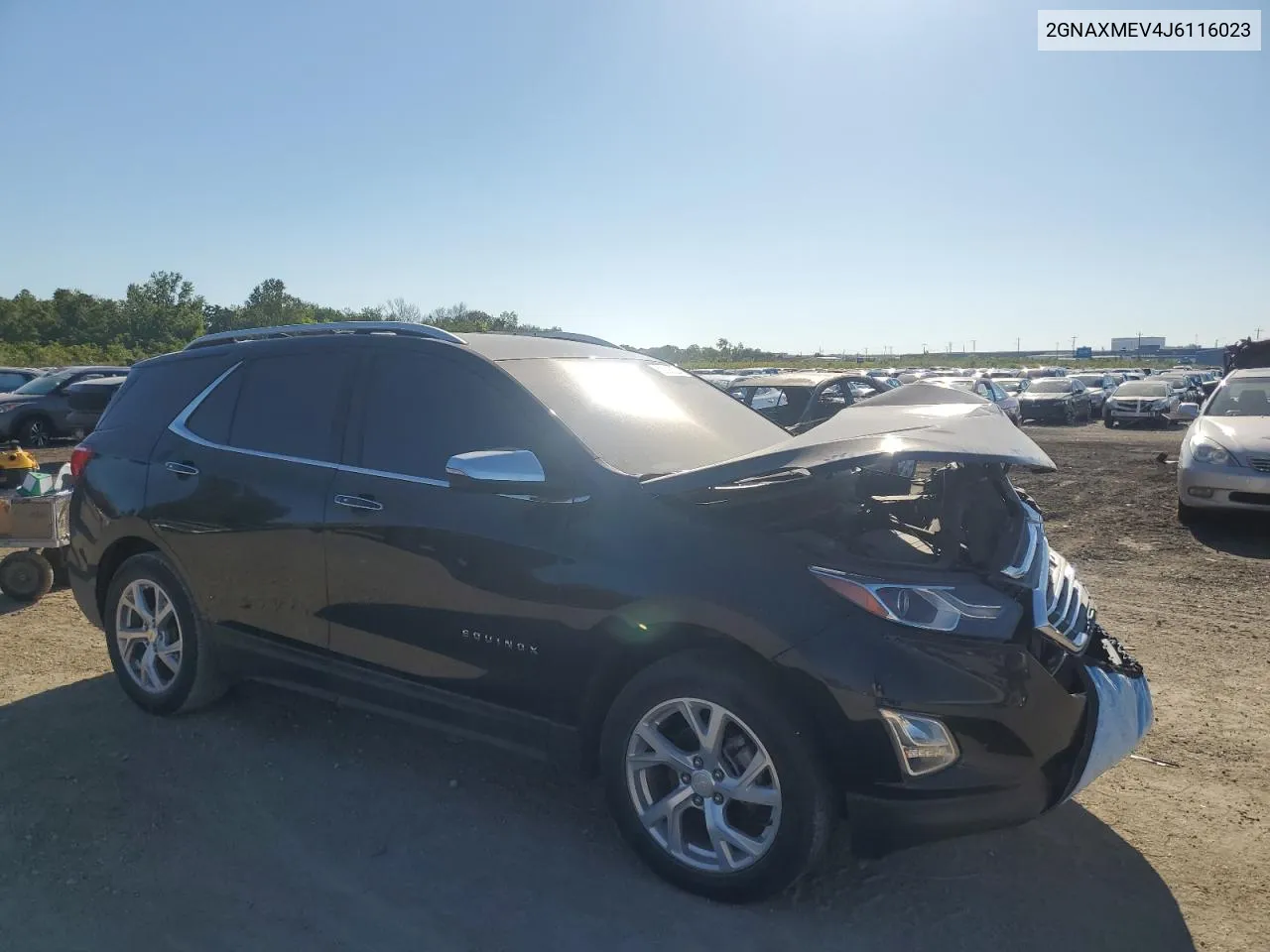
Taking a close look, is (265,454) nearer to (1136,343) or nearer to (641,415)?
(641,415)

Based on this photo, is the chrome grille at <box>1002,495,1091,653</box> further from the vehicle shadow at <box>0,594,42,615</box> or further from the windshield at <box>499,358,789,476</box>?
the vehicle shadow at <box>0,594,42,615</box>

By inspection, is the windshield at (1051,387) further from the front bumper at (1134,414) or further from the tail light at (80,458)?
the tail light at (80,458)

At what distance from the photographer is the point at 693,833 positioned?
3.10 metres

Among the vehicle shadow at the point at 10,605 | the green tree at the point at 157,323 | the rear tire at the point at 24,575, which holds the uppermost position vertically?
the green tree at the point at 157,323

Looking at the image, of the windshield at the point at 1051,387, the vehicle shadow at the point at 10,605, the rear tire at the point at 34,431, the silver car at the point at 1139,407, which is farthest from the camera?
the windshield at the point at 1051,387

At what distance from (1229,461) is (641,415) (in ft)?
24.4

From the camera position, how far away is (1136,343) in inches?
7111

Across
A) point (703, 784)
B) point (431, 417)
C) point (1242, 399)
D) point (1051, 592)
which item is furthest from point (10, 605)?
point (1242, 399)

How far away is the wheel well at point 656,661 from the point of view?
9.22 feet

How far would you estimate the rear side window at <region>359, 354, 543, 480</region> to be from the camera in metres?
3.50

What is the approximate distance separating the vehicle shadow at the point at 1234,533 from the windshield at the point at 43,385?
21083mm

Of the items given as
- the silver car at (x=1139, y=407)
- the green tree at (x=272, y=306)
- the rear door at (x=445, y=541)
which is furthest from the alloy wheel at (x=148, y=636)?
the green tree at (x=272, y=306)

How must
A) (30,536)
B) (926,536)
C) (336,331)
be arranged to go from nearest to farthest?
(926,536) < (336,331) < (30,536)

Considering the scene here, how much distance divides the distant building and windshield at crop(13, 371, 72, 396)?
602 ft
